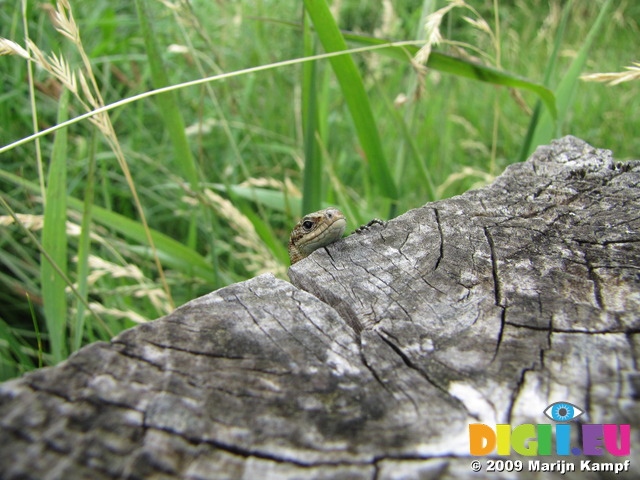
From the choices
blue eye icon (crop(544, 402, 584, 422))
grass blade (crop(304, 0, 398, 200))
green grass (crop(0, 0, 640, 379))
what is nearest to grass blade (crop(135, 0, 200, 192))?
green grass (crop(0, 0, 640, 379))

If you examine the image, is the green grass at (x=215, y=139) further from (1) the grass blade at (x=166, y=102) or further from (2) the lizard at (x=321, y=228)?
(2) the lizard at (x=321, y=228)

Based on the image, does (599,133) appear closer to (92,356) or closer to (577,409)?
(577,409)

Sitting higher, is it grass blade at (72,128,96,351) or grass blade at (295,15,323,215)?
grass blade at (295,15,323,215)

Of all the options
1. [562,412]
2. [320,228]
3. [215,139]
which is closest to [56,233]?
[320,228]

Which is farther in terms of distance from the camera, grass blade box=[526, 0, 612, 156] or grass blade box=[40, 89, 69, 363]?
grass blade box=[526, 0, 612, 156]

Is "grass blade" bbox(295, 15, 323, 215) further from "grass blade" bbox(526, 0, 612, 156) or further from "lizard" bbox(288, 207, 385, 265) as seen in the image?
"grass blade" bbox(526, 0, 612, 156)

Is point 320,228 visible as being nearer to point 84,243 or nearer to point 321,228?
point 321,228
